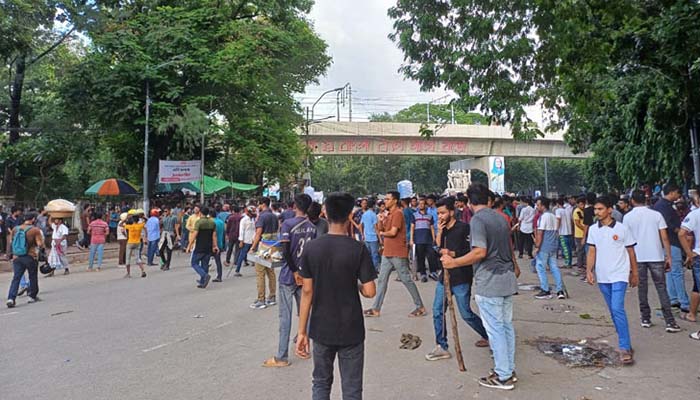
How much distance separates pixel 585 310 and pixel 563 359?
252cm

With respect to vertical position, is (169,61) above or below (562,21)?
above

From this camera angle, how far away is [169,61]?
20.9m

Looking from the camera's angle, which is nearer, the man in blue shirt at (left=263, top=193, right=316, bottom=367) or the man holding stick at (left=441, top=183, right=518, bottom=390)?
the man holding stick at (left=441, top=183, right=518, bottom=390)

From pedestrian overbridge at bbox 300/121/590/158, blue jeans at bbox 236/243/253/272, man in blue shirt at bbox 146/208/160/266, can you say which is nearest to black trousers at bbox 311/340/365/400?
blue jeans at bbox 236/243/253/272

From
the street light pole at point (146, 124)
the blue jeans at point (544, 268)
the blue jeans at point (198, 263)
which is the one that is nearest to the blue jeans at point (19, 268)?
the blue jeans at point (198, 263)

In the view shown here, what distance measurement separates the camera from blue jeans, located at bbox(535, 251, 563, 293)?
8.24 metres

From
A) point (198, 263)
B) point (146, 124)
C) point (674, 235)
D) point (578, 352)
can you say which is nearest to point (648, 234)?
point (674, 235)

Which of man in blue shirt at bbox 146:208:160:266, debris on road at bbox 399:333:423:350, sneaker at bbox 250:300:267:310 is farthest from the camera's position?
man in blue shirt at bbox 146:208:160:266

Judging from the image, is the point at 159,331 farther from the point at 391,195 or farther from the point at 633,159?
the point at 633,159

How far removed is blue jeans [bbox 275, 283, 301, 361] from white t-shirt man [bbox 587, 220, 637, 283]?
314 cm

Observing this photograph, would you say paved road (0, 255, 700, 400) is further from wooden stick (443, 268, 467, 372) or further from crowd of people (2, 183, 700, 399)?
crowd of people (2, 183, 700, 399)

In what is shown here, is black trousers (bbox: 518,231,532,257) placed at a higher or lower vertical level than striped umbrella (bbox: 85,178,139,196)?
lower

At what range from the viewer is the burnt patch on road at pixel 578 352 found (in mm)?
5141

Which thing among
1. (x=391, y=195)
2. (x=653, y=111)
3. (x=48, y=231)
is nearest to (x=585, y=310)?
(x=391, y=195)
